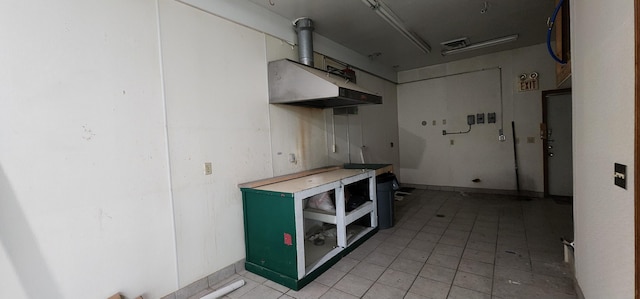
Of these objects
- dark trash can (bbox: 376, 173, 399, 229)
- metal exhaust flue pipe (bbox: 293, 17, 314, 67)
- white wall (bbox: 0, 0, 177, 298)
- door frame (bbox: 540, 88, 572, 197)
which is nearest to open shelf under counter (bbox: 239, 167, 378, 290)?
dark trash can (bbox: 376, 173, 399, 229)

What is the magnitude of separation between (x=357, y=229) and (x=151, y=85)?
2.87 meters

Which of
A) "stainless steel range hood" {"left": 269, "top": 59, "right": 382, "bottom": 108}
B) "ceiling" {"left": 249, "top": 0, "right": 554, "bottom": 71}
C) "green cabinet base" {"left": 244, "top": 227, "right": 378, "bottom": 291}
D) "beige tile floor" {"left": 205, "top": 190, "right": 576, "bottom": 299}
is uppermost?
"ceiling" {"left": 249, "top": 0, "right": 554, "bottom": 71}

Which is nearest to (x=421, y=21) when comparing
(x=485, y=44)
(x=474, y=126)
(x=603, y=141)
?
(x=485, y=44)

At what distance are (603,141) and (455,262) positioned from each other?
5.67ft

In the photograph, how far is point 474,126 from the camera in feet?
18.1

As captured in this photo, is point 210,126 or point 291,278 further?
point 210,126

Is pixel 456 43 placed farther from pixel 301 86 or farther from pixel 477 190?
pixel 301 86

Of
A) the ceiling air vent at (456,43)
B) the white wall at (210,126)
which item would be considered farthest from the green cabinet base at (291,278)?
the ceiling air vent at (456,43)

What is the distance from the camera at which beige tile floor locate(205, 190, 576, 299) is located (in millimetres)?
2189

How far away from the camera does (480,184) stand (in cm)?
554

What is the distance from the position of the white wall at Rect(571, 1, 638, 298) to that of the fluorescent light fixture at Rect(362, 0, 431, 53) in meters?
1.73

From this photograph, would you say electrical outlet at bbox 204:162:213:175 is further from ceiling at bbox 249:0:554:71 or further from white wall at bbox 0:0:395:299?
ceiling at bbox 249:0:554:71

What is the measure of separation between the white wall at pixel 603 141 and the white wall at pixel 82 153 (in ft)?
9.06

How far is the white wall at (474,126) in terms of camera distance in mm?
4973
